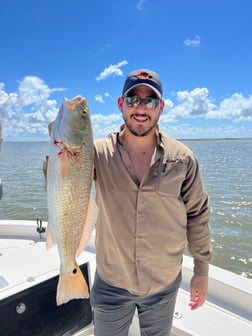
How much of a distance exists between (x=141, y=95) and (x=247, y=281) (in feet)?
7.51

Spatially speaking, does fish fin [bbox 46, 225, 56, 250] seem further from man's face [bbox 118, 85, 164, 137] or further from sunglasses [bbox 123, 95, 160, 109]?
sunglasses [bbox 123, 95, 160, 109]

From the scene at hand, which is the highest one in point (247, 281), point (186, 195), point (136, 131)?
point (136, 131)

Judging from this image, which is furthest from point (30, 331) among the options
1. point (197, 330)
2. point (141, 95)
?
point (141, 95)

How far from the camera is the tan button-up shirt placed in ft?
6.29

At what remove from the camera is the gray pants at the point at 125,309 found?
80.2 inches

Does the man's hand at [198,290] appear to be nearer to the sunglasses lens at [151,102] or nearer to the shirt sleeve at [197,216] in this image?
the shirt sleeve at [197,216]

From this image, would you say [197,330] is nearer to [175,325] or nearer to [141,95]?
[175,325]

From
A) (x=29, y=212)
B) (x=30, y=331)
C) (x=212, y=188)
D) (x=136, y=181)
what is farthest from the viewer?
(x=212, y=188)

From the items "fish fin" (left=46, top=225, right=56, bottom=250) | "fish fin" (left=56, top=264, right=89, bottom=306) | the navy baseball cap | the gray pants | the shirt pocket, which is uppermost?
the navy baseball cap

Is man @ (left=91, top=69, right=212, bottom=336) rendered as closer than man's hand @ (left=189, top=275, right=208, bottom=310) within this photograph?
Yes

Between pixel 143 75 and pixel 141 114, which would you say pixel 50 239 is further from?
pixel 143 75

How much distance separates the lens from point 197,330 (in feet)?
9.02

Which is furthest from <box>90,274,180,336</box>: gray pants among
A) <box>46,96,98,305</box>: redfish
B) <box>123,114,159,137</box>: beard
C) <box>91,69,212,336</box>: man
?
<box>123,114,159,137</box>: beard

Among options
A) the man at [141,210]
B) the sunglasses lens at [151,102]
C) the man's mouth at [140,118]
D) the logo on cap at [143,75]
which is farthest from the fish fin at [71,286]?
the logo on cap at [143,75]
